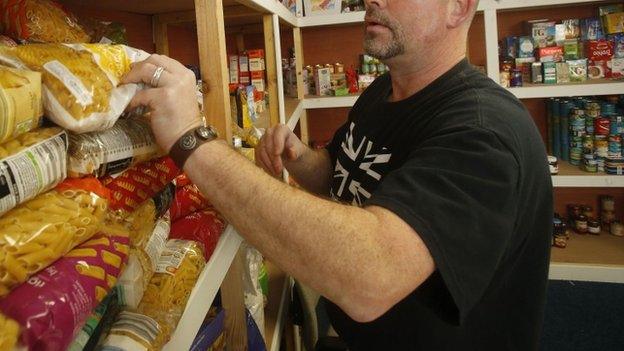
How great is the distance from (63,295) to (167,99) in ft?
1.04

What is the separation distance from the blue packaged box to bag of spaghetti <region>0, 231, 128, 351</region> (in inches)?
118

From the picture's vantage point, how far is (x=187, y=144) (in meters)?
0.68

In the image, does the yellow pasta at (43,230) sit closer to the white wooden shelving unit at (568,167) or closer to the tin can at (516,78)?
the white wooden shelving unit at (568,167)

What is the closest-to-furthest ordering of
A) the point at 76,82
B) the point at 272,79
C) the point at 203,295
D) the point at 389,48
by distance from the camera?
1. the point at 76,82
2. the point at 203,295
3. the point at 389,48
4. the point at 272,79

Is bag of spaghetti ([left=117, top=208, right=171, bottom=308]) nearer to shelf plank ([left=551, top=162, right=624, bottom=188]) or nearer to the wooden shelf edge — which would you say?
shelf plank ([left=551, top=162, right=624, bottom=188])

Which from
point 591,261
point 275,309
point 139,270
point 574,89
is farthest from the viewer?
point 591,261

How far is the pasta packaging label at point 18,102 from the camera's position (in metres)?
0.43

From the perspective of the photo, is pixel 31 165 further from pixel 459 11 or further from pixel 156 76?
pixel 459 11

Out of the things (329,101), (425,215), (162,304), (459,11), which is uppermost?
(459,11)

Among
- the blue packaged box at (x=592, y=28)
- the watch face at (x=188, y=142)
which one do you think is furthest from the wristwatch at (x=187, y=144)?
the blue packaged box at (x=592, y=28)

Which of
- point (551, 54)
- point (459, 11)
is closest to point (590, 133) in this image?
point (551, 54)

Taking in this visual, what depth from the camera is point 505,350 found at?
111cm

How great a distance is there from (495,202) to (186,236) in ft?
1.80

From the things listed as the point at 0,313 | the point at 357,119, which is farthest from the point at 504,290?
the point at 0,313
